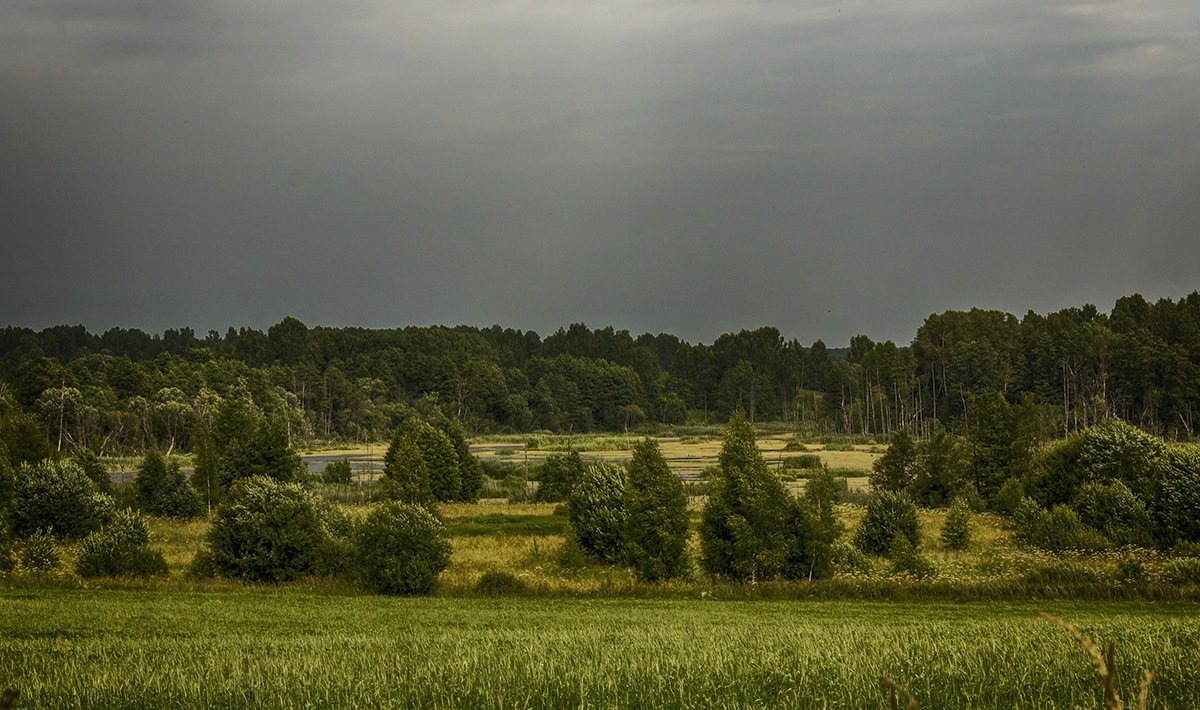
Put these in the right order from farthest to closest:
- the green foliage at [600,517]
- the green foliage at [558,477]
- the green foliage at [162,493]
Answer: the green foliage at [558,477]
the green foliage at [162,493]
the green foliage at [600,517]

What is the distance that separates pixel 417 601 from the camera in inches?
1447

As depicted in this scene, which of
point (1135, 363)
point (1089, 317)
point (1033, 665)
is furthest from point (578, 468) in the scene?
point (1089, 317)

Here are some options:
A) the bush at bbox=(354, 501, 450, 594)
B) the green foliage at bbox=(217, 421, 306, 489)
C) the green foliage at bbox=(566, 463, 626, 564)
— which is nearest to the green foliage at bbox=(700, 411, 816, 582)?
the green foliage at bbox=(566, 463, 626, 564)

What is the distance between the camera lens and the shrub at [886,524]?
51.5 metres

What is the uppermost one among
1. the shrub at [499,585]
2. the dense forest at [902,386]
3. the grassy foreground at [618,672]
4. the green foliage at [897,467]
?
→ the dense forest at [902,386]

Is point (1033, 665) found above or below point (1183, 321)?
below

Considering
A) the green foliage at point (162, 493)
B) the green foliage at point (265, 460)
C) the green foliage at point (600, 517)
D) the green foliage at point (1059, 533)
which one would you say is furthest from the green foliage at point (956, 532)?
the green foliage at point (162, 493)

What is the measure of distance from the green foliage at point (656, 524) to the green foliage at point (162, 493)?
39.7m

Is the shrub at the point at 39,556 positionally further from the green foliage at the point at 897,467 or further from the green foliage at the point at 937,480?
the green foliage at the point at 937,480

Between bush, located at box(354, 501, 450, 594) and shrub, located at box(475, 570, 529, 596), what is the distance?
1594 millimetres

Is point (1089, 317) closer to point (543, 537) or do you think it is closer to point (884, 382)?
point (884, 382)

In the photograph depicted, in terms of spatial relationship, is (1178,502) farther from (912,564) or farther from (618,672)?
(618,672)

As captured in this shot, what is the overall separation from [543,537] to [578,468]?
26.1 meters

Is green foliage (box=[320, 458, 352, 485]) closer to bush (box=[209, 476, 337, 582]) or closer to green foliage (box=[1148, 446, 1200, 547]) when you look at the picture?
bush (box=[209, 476, 337, 582])
